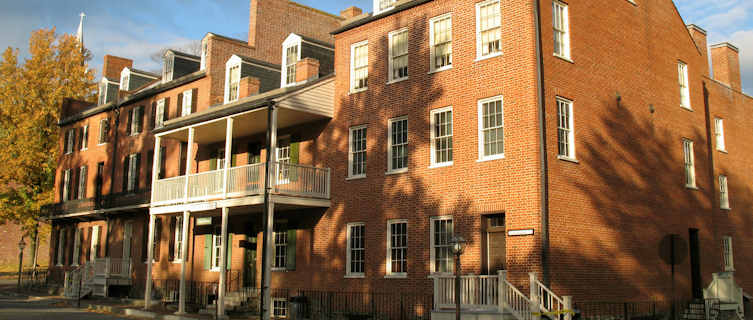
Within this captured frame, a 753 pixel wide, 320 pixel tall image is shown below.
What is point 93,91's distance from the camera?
4375 centimetres

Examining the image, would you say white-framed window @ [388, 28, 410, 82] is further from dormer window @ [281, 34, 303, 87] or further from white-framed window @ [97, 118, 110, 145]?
white-framed window @ [97, 118, 110, 145]

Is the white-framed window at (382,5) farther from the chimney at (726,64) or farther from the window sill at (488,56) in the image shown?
the chimney at (726,64)

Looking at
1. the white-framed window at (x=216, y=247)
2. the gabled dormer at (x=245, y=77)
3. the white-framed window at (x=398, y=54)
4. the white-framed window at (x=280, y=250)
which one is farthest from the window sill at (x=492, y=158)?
the gabled dormer at (x=245, y=77)

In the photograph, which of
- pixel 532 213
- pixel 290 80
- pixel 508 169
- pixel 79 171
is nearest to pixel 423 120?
pixel 508 169

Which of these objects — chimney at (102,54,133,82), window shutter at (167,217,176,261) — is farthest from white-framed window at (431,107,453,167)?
chimney at (102,54,133,82)

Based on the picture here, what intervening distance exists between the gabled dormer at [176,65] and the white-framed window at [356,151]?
51.3 feet

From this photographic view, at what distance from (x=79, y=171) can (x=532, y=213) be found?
31.3 metres

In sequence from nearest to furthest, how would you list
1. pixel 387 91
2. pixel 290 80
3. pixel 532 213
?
pixel 532 213, pixel 387 91, pixel 290 80

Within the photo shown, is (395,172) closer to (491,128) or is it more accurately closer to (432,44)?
(491,128)

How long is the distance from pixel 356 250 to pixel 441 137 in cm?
496

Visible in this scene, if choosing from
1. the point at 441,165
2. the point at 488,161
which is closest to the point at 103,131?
the point at 441,165

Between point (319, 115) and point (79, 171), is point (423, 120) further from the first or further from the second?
point (79, 171)

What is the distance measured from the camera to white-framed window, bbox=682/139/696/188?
2353 centimetres

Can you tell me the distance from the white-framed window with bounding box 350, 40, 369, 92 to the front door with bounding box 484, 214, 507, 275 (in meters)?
7.03
